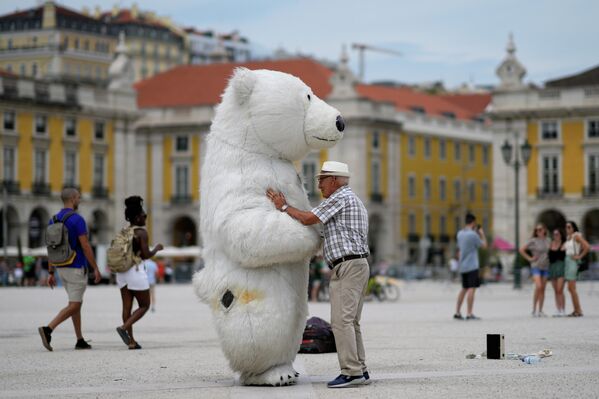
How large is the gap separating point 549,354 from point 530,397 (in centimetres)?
325

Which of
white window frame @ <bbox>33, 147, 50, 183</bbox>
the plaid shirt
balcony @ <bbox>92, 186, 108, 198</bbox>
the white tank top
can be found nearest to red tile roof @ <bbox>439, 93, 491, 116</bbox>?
balcony @ <bbox>92, 186, 108, 198</bbox>

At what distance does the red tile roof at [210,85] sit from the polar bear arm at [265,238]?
230 ft

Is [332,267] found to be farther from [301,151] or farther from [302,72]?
[302,72]

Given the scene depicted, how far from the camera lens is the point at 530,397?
376 inches

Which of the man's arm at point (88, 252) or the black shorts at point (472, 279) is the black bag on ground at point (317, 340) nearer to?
the man's arm at point (88, 252)

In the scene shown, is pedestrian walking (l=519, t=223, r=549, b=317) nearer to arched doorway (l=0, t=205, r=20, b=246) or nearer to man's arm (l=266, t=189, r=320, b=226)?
man's arm (l=266, t=189, r=320, b=226)

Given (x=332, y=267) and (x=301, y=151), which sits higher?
(x=301, y=151)

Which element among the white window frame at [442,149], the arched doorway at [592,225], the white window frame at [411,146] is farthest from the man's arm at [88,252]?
the white window frame at [442,149]

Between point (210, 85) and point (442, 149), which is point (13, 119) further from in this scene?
point (442, 149)

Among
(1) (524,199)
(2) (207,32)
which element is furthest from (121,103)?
(2) (207,32)

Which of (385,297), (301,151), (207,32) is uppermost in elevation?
(207,32)

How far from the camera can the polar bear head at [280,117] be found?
1061cm

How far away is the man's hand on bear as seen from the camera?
10367 mm

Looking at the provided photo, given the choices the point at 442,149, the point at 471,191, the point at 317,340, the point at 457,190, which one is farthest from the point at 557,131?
the point at 317,340
